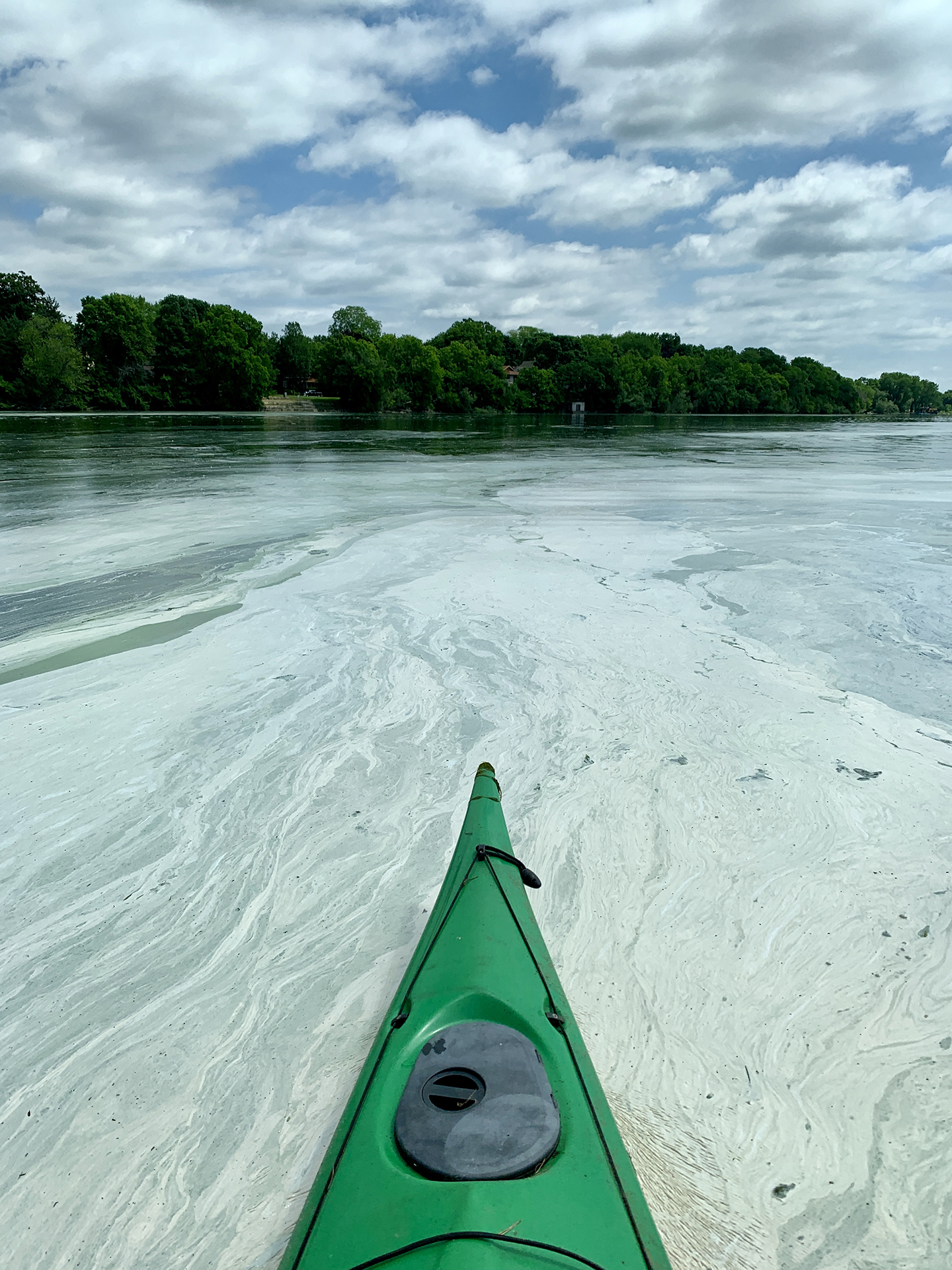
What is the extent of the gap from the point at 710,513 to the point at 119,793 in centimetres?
726

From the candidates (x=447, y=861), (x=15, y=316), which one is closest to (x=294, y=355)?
(x=15, y=316)

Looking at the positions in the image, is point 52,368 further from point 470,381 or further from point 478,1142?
point 478,1142

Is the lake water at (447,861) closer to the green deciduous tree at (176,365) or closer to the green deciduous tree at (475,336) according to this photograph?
the green deciduous tree at (176,365)

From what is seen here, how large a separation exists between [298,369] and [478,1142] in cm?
7380

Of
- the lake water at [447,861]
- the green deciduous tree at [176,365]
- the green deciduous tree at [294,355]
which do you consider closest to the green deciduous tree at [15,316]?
the green deciduous tree at [176,365]

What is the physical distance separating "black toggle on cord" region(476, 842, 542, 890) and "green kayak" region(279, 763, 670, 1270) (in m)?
0.21

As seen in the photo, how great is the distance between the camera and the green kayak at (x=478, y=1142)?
0.90 metres

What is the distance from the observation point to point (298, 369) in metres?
68.1

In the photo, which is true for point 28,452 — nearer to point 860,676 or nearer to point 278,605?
point 278,605

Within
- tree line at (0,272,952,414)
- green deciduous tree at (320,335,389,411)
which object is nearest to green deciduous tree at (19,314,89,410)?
tree line at (0,272,952,414)

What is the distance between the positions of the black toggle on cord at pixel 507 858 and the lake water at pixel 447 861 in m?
0.34

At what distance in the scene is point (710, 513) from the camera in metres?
8.34

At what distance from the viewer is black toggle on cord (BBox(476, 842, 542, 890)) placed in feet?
5.46

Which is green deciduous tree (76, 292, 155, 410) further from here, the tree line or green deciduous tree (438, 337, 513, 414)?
green deciduous tree (438, 337, 513, 414)
